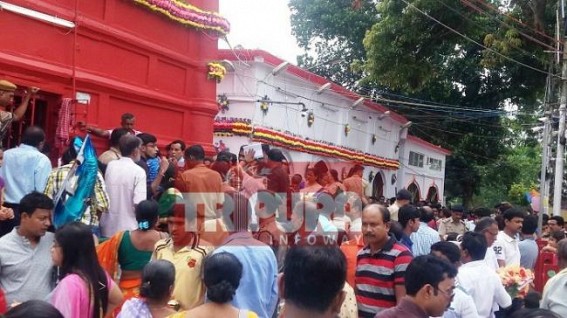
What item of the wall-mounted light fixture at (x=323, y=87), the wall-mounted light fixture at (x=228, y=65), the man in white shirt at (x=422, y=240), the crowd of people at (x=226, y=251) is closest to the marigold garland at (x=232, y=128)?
the wall-mounted light fixture at (x=228, y=65)

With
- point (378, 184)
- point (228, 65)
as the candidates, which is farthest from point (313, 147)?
point (378, 184)

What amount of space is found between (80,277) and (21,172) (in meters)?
2.88

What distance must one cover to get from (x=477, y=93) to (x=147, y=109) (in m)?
21.9

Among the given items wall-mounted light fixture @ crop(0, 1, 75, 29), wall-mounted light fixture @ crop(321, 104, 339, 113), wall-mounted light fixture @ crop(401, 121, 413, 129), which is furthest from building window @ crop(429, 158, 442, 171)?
wall-mounted light fixture @ crop(0, 1, 75, 29)

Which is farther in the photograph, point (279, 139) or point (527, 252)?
point (279, 139)

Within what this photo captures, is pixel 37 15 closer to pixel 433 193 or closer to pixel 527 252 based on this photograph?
pixel 527 252

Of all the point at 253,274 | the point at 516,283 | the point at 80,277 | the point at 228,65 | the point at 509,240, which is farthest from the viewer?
the point at 228,65

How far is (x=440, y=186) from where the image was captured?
125 feet

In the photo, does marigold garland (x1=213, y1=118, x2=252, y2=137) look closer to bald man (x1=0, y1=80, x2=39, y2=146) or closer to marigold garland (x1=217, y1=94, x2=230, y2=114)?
marigold garland (x1=217, y1=94, x2=230, y2=114)

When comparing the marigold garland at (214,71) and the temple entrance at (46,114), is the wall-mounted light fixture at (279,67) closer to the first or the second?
the marigold garland at (214,71)

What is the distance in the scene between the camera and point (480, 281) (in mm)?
5520

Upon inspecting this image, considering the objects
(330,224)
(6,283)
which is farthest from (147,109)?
(6,283)

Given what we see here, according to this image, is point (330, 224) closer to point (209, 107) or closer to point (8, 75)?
point (8, 75)

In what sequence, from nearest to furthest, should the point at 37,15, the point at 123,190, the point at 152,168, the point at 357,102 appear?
1. the point at 123,190
2. the point at 152,168
3. the point at 37,15
4. the point at 357,102
